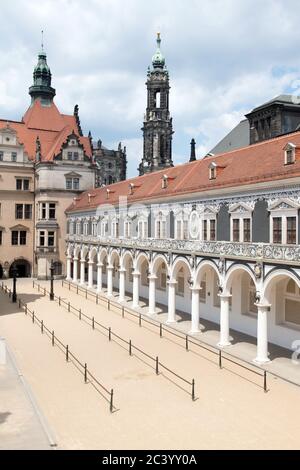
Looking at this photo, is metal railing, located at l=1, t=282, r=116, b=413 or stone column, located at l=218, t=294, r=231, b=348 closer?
metal railing, located at l=1, t=282, r=116, b=413

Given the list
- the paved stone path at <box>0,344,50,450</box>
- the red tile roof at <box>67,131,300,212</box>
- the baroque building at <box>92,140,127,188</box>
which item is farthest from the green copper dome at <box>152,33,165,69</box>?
the paved stone path at <box>0,344,50,450</box>

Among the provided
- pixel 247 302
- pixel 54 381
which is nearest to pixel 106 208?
pixel 247 302

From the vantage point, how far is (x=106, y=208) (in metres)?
43.1

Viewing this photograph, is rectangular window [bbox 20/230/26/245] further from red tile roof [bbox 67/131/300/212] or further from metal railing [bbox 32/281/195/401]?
red tile roof [bbox 67/131/300/212]

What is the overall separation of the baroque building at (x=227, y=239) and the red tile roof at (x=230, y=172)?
0.09 m

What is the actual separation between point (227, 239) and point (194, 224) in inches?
158

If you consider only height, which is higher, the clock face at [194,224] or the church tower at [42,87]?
the church tower at [42,87]

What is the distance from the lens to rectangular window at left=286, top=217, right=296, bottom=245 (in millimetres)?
20734

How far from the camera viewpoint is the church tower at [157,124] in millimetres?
93312

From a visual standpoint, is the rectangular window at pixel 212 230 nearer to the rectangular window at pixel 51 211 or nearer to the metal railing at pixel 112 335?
the metal railing at pixel 112 335

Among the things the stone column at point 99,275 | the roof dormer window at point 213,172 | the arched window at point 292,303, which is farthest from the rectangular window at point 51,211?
the arched window at point 292,303

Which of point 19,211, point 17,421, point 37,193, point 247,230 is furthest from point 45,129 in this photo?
point 17,421

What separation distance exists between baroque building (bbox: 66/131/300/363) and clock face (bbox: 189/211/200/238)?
0.07 metres

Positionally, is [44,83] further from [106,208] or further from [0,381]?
[0,381]
